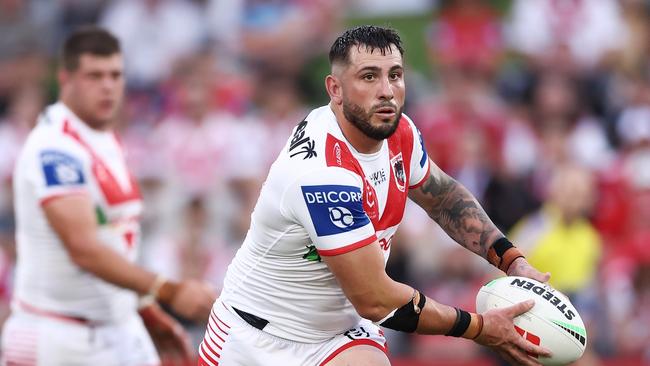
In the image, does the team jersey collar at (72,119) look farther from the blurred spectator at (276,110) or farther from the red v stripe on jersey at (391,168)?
the blurred spectator at (276,110)

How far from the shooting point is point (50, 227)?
7.11 metres

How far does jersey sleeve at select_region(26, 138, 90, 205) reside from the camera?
7.00 meters

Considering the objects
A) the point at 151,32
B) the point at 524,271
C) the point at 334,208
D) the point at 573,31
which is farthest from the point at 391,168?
the point at 151,32

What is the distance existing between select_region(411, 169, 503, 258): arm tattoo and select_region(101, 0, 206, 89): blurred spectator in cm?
797

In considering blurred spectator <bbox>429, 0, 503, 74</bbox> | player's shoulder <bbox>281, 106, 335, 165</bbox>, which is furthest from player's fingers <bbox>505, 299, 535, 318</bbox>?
blurred spectator <bbox>429, 0, 503, 74</bbox>

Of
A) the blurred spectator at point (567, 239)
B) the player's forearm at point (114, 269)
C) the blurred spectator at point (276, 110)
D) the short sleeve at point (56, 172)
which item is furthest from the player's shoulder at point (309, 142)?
the blurred spectator at point (276, 110)

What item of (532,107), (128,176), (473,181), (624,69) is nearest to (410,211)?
(473,181)

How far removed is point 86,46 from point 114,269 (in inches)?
65.6

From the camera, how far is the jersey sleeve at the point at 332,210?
5.36 m

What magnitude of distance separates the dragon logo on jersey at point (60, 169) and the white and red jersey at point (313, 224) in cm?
156

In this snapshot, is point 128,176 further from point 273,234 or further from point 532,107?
point 532,107

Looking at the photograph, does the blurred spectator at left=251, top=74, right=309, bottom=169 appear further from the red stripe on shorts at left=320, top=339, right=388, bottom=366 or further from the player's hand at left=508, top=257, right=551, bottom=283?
the red stripe on shorts at left=320, top=339, right=388, bottom=366

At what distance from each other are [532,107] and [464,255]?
6.77 ft

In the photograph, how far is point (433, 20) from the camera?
13.6m
